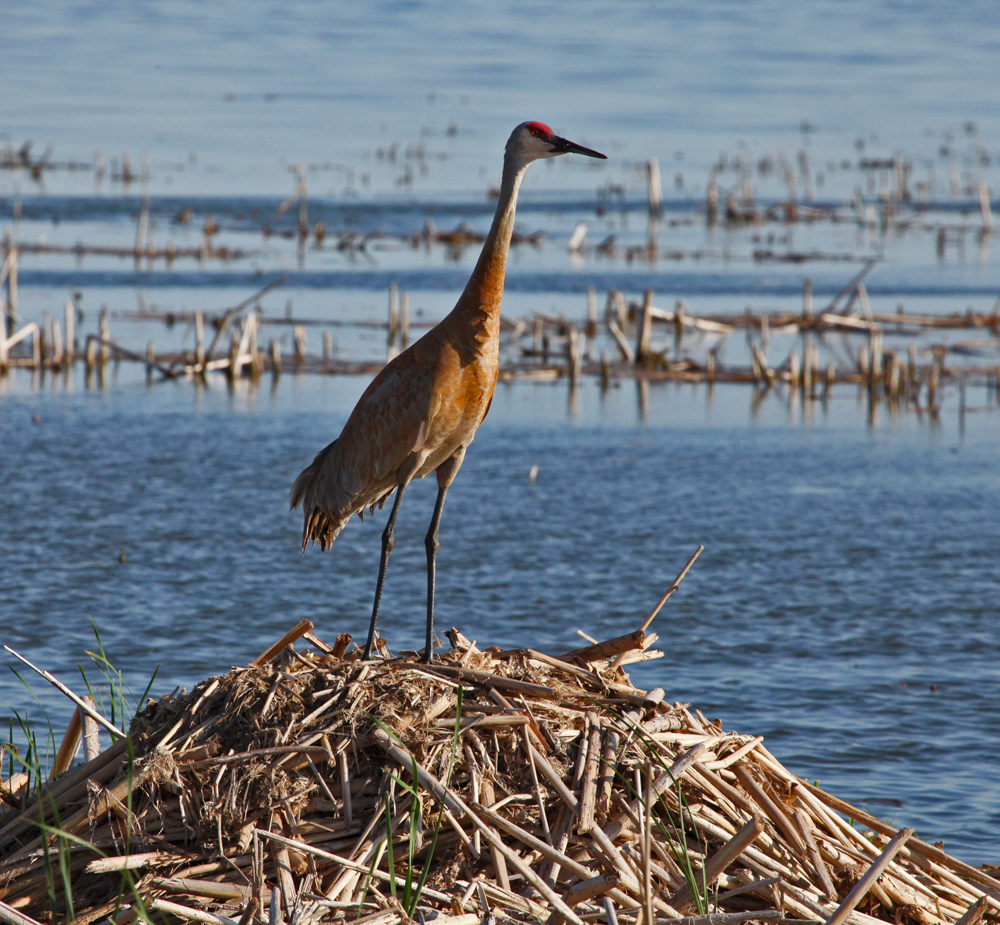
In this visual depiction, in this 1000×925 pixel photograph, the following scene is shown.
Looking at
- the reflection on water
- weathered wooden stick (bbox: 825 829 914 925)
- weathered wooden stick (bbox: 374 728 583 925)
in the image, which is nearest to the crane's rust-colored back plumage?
weathered wooden stick (bbox: 374 728 583 925)

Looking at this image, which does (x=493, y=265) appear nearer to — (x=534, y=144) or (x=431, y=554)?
(x=534, y=144)

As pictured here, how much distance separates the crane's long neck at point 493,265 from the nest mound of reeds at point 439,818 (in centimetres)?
187

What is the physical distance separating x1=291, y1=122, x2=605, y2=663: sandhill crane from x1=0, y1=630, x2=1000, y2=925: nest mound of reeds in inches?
48.1

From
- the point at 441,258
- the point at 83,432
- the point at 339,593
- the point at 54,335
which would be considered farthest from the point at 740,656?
the point at 441,258

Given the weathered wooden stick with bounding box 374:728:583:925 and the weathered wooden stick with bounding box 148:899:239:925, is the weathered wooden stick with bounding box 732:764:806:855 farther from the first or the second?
the weathered wooden stick with bounding box 148:899:239:925

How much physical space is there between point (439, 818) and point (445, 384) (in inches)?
98.5

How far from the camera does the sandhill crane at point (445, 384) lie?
6.73 metres

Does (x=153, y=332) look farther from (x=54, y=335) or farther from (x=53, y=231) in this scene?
(x=53, y=231)

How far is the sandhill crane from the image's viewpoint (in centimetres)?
673

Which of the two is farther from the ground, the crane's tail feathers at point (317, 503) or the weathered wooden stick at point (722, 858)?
the crane's tail feathers at point (317, 503)

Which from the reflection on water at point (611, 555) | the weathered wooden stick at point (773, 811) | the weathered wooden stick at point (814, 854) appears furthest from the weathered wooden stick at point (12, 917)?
the reflection on water at point (611, 555)

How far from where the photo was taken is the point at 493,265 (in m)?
6.69

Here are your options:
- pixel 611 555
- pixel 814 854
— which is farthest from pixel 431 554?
pixel 611 555

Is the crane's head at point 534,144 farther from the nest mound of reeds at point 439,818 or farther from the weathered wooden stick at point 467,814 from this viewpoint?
the weathered wooden stick at point 467,814
